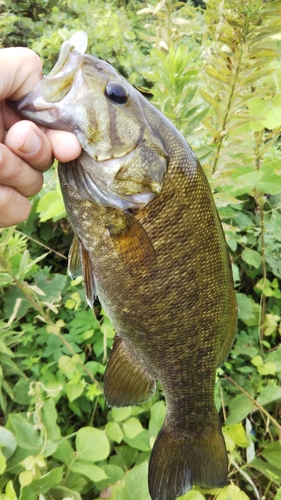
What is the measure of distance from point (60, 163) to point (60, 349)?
92 cm

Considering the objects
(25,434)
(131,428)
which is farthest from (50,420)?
(131,428)

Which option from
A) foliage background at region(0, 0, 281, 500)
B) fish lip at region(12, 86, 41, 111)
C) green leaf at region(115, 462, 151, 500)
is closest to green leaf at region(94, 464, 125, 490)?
foliage background at region(0, 0, 281, 500)

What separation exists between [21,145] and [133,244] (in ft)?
1.03

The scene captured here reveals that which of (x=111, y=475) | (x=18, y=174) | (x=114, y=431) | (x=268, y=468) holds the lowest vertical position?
(x=268, y=468)

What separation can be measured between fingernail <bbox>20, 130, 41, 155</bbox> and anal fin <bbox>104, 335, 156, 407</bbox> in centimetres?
59

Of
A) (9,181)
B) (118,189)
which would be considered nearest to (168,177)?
(118,189)

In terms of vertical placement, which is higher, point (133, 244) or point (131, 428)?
point (133, 244)

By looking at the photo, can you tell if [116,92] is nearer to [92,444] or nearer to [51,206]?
[51,206]

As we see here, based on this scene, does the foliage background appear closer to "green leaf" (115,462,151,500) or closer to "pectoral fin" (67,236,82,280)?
"green leaf" (115,462,151,500)

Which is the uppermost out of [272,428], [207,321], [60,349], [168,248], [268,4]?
[268,4]

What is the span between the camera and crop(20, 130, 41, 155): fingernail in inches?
28.5

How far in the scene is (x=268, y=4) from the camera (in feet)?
3.17

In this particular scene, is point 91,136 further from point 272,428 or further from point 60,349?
point 272,428

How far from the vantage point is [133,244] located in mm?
851
